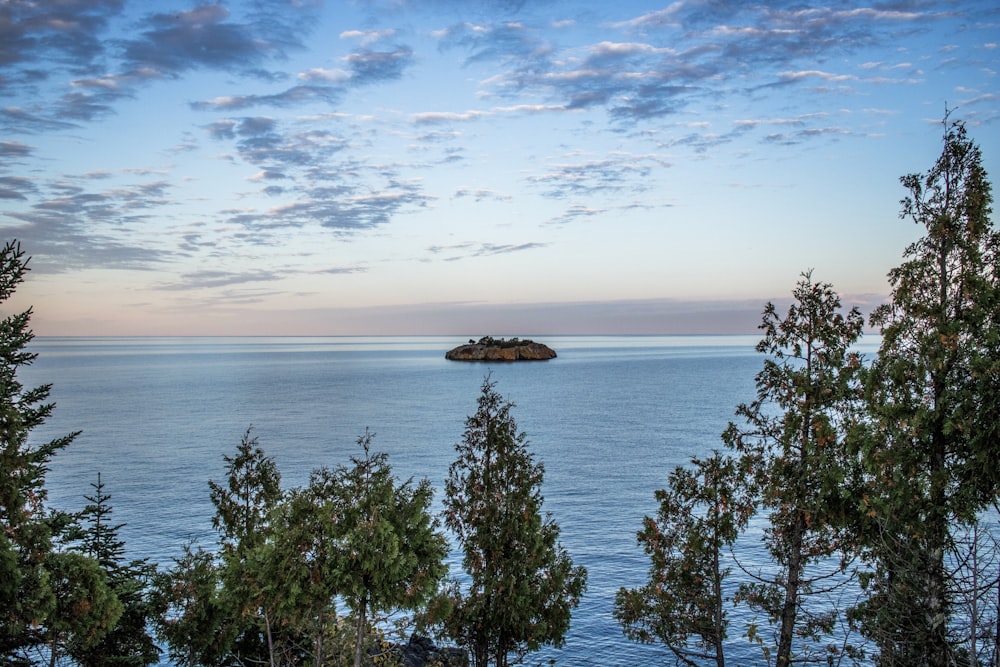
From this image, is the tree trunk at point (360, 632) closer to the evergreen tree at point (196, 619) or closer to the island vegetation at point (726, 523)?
the island vegetation at point (726, 523)

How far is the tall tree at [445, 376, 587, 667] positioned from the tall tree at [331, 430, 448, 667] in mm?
4122

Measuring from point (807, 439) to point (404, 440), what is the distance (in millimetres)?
61701

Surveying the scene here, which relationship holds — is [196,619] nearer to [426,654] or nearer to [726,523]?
[426,654]

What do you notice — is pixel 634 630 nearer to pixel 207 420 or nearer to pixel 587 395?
pixel 207 420

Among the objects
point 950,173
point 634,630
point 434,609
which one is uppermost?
point 950,173

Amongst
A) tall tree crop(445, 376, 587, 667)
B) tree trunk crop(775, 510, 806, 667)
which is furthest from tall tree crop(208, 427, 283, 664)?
tree trunk crop(775, 510, 806, 667)

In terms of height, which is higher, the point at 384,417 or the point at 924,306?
the point at 924,306

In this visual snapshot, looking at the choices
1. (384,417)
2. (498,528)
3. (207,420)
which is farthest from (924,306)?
(207,420)

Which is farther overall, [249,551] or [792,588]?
[792,588]

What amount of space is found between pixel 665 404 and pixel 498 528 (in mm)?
92577

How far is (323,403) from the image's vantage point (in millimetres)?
116188

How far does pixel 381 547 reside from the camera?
1772 cm

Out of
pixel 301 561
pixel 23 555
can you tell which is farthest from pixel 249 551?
pixel 23 555

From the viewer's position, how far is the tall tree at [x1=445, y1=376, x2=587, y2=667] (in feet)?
72.8
